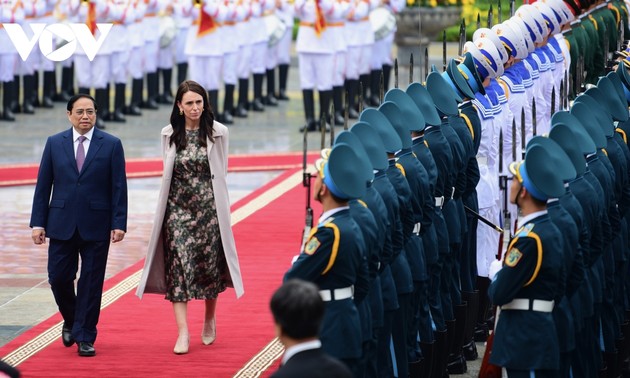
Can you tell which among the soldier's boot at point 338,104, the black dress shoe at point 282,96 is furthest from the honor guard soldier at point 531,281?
the black dress shoe at point 282,96

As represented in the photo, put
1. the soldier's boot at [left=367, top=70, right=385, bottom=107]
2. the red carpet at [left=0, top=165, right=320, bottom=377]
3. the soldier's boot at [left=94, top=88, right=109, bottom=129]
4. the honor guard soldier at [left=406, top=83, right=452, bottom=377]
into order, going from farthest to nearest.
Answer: the soldier's boot at [left=367, top=70, right=385, bottom=107]
the soldier's boot at [left=94, top=88, right=109, bottom=129]
the red carpet at [left=0, top=165, right=320, bottom=377]
the honor guard soldier at [left=406, top=83, right=452, bottom=377]

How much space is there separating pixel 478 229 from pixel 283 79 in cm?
1350

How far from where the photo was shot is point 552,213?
6508mm

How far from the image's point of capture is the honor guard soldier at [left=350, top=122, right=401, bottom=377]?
6.73 m

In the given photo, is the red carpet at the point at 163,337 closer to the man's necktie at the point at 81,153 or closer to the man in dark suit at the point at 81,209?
Result: the man in dark suit at the point at 81,209

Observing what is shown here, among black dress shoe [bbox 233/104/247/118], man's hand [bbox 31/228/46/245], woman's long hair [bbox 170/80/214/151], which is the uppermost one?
woman's long hair [bbox 170/80/214/151]

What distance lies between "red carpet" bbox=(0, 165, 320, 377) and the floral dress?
0.36 metres

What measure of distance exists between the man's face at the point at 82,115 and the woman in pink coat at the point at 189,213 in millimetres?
422

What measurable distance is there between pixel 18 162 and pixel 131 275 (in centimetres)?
611

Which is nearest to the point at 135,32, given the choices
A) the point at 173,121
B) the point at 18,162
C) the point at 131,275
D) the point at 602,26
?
the point at 18,162

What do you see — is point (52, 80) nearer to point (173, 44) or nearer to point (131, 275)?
point (173, 44)

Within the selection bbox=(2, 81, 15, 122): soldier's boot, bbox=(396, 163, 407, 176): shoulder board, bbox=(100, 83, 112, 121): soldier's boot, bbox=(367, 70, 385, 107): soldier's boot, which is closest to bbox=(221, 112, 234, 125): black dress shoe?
bbox=(100, 83, 112, 121): soldier's boot

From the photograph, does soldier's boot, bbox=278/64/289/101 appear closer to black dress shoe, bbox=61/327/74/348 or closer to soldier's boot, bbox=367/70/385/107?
soldier's boot, bbox=367/70/385/107

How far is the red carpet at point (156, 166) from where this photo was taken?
15172 millimetres
